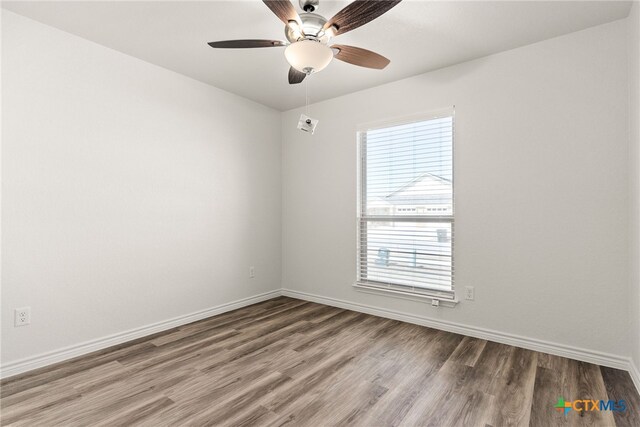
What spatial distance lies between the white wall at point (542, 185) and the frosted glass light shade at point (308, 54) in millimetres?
1672

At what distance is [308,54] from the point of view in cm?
197

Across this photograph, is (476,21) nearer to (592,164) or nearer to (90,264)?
(592,164)

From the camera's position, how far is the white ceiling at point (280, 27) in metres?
2.26

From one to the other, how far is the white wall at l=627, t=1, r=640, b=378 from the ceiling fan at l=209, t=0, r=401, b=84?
5.91ft

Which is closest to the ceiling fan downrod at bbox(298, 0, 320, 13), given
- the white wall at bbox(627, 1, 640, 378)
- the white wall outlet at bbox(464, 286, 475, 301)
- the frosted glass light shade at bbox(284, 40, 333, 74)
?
the frosted glass light shade at bbox(284, 40, 333, 74)

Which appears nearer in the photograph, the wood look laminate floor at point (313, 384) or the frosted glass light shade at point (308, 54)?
the wood look laminate floor at point (313, 384)

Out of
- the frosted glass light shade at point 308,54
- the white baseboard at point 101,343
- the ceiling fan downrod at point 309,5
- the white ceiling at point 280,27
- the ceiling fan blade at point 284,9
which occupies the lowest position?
the white baseboard at point 101,343

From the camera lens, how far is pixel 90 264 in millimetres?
2719

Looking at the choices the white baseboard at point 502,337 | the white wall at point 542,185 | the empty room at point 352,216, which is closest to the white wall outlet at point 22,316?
the empty room at point 352,216

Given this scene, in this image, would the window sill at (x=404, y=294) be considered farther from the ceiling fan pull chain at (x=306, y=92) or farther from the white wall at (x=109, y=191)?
the ceiling fan pull chain at (x=306, y=92)

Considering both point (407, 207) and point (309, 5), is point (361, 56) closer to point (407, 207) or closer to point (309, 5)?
point (309, 5)

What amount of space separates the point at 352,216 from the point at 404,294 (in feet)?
3.48

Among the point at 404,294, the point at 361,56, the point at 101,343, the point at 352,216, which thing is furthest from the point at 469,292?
the point at 101,343

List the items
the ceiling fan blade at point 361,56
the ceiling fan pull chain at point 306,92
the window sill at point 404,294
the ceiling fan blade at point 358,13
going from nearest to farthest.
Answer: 1. the ceiling fan blade at point 358,13
2. the ceiling fan blade at point 361,56
3. the window sill at point 404,294
4. the ceiling fan pull chain at point 306,92
